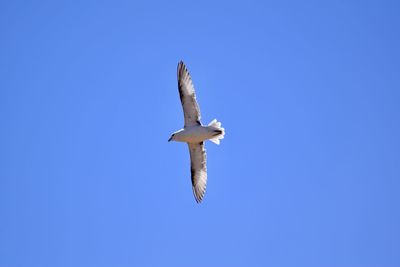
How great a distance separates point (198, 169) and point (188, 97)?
301cm

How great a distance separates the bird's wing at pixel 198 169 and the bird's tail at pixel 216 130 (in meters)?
0.65

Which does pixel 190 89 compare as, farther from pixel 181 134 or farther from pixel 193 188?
pixel 193 188

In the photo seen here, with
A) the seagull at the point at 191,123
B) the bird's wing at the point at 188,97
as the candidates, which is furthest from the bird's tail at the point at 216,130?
the bird's wing at the point at 188,97

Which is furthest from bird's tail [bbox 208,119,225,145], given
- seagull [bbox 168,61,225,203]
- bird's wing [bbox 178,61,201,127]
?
bird's wing [bbox 178,61,201,127]

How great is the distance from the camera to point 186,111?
26266 mm

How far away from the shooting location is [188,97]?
26.1 m

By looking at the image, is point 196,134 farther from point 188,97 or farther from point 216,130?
point 188,97

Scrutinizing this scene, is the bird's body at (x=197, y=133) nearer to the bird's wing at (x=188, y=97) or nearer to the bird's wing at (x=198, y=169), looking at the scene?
the bird's wing at (x=188, y=97)

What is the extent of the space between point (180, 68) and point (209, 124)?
2.12 meters

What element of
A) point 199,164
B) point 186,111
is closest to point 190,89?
point 186,111

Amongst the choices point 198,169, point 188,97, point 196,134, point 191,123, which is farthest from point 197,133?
point 198,169

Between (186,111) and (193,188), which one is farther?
(193,188)

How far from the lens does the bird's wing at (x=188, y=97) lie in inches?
1028

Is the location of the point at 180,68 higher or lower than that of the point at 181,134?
higher
